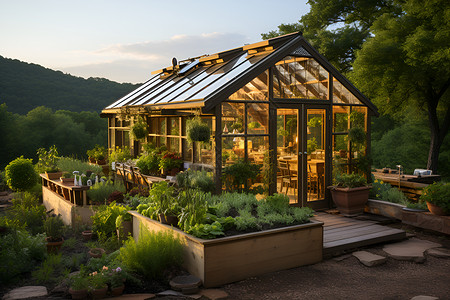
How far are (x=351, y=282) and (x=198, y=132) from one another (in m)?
3.79

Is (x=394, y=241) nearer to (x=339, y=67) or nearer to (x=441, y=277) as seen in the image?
(x=441, y=277)

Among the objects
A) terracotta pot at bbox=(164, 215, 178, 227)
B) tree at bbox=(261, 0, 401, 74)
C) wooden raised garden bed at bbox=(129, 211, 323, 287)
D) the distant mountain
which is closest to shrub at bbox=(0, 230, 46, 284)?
wooden raised garden bed at bbox=(129, 211, 323, 287)

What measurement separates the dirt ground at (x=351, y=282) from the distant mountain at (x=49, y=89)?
24.3 metres

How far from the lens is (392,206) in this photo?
28.7ft

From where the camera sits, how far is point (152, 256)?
502 cm

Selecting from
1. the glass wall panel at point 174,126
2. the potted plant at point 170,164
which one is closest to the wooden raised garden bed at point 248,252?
the potted plant at point 170,164

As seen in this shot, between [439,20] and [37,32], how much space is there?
44.9ft

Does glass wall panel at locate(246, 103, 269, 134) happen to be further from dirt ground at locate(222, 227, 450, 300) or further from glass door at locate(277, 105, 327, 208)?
dirt ground at locate(222, 227, 450, 300)

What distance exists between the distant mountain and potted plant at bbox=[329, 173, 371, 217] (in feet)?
71.4

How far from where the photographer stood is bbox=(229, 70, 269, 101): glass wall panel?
8.11 meters

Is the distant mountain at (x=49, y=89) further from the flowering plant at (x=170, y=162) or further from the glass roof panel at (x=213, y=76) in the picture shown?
the flowering plant at (x=170, y=162)

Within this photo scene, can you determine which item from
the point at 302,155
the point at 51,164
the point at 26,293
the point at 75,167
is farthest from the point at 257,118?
the point at 51,164

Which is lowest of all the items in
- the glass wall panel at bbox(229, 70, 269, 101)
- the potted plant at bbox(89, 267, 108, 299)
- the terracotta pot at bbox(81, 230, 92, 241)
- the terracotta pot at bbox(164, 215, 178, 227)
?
the terracotta pot at bbox(81, 230, 92, 241)

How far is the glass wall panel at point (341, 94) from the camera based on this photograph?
374 inches
